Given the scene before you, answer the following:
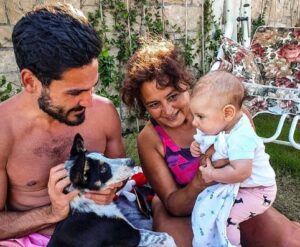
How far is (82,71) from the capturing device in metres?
2.03

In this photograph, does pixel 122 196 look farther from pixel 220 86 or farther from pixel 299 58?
pixel 299 58

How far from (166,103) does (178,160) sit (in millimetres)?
363

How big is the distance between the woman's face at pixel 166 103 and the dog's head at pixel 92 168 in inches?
12.9

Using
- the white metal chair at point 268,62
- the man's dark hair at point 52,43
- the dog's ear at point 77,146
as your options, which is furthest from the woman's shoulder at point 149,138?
the white metal chair at point 268,62

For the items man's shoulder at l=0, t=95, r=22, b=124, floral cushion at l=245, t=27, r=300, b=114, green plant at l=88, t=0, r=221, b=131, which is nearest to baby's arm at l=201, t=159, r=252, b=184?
man's shoulder at l=0, t=95, r=22, b=124

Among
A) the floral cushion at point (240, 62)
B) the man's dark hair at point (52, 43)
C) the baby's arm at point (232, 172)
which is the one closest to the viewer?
the man's dark hair at point (52, 43)

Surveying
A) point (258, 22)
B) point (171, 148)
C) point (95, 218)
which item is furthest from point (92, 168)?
point (258, 22)

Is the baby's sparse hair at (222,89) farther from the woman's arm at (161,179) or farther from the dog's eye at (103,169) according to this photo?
the dog's eye at (103,169)

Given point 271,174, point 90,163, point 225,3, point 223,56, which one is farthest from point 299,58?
point 90,163

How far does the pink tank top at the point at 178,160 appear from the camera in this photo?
2.51 meters

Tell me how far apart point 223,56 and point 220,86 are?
346 centimetres

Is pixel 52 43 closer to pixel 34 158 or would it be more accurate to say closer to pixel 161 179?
pixel 34 158

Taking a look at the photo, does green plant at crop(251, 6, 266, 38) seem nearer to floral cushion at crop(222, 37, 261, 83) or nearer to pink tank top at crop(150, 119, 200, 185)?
floral cushion at crop(222, 37, 261, 83)

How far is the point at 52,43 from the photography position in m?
1.94
